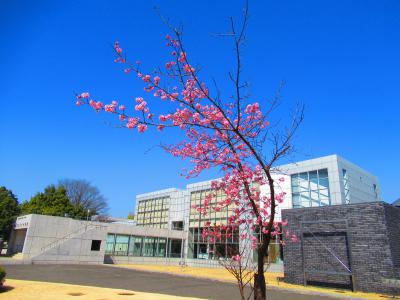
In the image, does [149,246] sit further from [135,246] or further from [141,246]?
[135,246]

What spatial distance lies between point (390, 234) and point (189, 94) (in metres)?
13.5

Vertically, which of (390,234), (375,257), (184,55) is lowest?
(375,257)

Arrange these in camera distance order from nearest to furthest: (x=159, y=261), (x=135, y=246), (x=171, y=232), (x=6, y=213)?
(x=6, y=213), (x=135, y=246), (x=159, y=261), (x=171, y=232)

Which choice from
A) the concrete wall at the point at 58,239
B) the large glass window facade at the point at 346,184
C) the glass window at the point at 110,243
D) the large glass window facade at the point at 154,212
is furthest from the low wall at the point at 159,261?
the large glass window facade at the point at 346,184

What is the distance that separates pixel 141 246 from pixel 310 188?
21.2 m

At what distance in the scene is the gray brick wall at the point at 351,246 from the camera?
552 inches

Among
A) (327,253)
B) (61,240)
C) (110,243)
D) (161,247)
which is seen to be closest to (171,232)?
(161,247)

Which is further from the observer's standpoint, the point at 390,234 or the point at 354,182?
the point at 354,182

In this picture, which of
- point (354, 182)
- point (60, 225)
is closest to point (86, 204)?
point (60, 225)

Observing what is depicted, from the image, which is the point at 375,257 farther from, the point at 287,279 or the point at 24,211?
the point at 24,211

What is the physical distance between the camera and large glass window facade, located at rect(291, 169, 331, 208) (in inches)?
1109

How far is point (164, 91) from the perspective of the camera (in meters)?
6.00

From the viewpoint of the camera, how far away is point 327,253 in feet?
51.5

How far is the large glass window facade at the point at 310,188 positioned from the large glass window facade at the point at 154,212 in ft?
77.3
